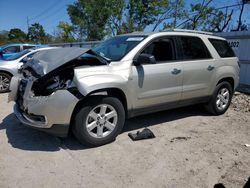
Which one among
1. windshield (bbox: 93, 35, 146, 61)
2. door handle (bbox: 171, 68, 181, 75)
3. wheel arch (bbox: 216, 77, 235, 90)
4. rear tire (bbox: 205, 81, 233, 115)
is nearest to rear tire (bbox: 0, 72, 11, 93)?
windshield (bbox: 93, 35, 146, 61)

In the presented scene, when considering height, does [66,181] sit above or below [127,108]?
below

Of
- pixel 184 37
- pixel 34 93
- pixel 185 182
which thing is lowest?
pixel 185 182

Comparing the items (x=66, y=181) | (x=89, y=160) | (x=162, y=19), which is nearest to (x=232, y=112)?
(x=89, y=160)

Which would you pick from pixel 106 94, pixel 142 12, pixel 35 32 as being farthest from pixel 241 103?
pixel 35 32

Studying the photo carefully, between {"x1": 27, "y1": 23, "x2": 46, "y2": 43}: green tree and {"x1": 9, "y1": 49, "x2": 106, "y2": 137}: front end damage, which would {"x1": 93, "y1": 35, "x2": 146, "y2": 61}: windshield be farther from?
{"x1": 27, "y1": 23, "x2": 46, "y2": 43}: green tree

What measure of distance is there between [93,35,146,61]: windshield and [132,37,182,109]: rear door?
0.26 metres

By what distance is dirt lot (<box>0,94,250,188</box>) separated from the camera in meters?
3.11

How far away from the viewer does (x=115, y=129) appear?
4.07m

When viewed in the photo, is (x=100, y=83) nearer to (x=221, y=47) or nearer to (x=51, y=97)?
(x=51, y=97)

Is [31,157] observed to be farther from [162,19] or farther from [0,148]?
[162,19]

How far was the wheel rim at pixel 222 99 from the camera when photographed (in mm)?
5770

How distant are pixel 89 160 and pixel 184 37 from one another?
3043mm

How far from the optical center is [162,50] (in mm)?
4637

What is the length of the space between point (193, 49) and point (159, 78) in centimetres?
122
